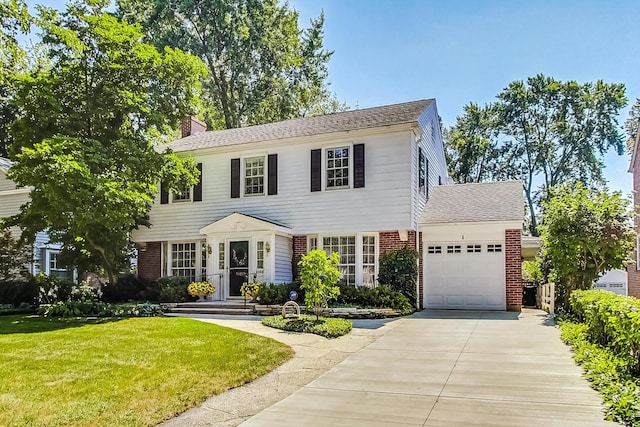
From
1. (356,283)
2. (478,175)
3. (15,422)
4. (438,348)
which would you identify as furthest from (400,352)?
(478,175)

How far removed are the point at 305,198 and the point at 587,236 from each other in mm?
8154

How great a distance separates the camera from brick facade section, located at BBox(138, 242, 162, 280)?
63.5 ft

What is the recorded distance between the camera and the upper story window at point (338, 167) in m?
16.3

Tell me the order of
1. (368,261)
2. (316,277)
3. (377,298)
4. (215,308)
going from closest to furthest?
1. (316,277)
2. (377,298)
3. (215,308)
4. (368,261)

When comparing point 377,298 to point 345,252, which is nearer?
point 377,298

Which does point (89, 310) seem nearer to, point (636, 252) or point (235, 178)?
point (235, 178)

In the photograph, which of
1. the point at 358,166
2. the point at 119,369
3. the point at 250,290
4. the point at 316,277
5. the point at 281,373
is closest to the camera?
the point at 119,369

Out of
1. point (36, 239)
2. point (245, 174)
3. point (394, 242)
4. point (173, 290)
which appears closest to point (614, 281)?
point (394, 242)

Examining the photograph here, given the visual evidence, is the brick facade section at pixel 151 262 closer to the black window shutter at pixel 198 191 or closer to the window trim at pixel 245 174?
the black window shutter at pixel 198 191

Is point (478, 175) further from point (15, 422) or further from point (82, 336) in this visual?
point (15, 422)

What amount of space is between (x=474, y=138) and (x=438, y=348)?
28.1m

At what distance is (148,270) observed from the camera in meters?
19.5

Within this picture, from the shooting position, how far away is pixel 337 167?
54.2ft

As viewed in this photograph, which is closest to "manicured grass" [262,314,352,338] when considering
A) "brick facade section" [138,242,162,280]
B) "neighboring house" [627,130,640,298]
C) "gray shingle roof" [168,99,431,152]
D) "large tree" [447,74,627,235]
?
"gray shingle roof" [168,99,431,152]
